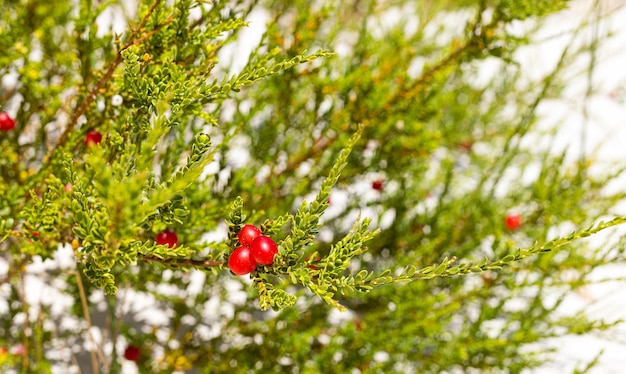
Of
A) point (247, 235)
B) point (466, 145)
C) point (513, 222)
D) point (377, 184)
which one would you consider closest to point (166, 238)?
point (247, 235)

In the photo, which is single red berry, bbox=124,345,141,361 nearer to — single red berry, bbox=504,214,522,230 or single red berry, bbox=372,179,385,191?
single red berry, bbox=372,179,385,191

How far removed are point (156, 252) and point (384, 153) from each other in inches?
46.5

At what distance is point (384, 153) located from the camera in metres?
1.73

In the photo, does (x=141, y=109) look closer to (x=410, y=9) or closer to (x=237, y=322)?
(x=237, y=322)

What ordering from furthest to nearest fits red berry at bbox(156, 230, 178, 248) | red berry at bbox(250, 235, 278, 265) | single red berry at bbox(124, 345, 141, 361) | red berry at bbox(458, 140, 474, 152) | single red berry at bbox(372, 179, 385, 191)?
red berry at bbox(458, 140, 474, 152), single red berry at bbox(372, 179, 385, 191), single red berry at bbox(124, 345, 141, 361), red berry at bbox(156, 230, 178, 248), red berry at bbox(250, 235, 278, 265)

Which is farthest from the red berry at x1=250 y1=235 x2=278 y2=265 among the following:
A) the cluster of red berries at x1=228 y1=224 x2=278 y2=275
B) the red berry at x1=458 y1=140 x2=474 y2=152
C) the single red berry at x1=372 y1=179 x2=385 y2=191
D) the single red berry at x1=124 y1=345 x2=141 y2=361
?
the red berry at x1=458 y1=140 x2=474 y2=152

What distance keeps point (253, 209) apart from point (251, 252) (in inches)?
24.2

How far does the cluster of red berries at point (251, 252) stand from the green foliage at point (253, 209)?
0.07 feet

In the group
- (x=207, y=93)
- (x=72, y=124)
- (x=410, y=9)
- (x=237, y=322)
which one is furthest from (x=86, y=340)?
(x=410, y=9)

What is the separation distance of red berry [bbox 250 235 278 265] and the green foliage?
21mm

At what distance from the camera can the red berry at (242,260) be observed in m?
0.68

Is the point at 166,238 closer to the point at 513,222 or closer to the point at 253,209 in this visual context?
the point at 253,209

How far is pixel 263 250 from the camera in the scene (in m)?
0.66

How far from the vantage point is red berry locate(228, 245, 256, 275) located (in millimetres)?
681
